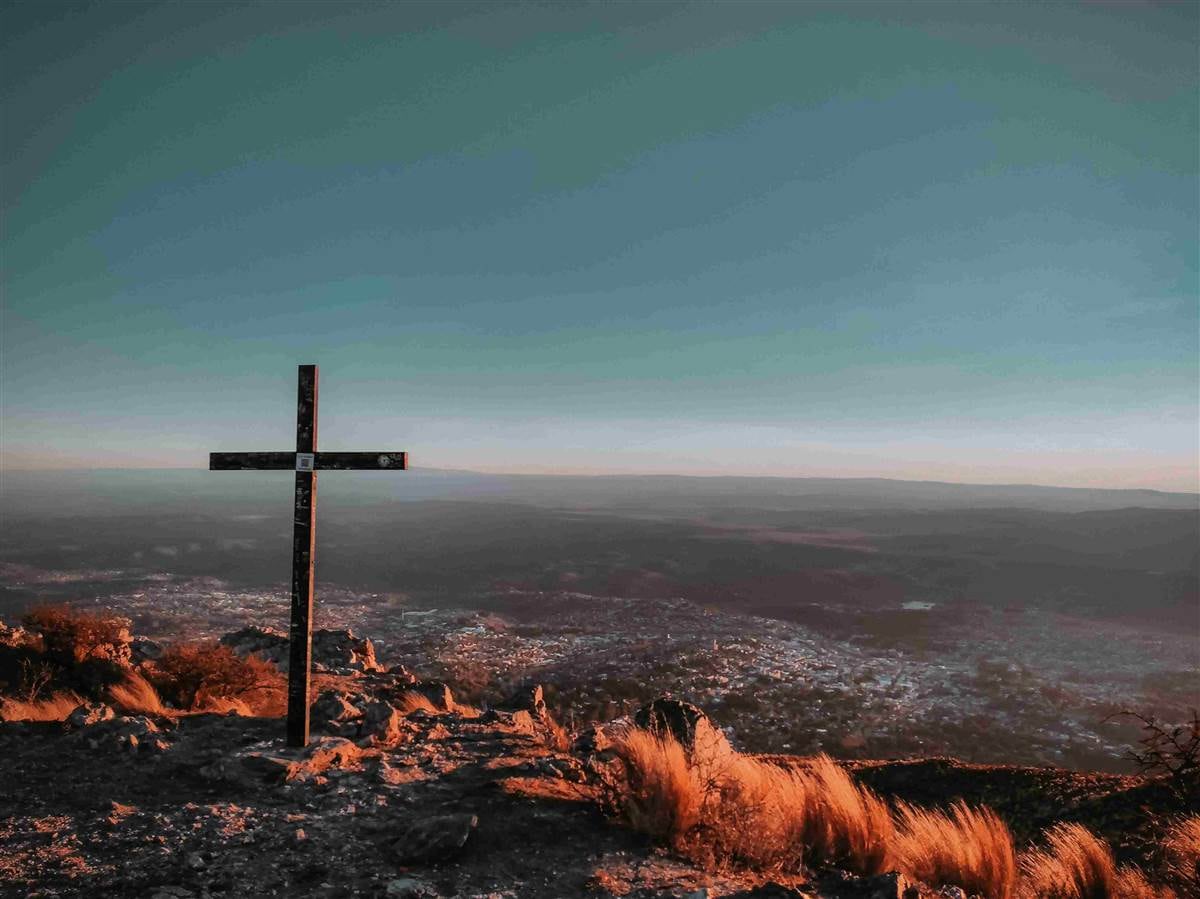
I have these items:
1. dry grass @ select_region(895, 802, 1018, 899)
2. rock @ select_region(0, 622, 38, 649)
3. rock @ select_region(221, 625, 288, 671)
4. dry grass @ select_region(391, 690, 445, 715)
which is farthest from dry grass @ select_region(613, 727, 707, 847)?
rock @ select_region(0, 622, 38, 649)

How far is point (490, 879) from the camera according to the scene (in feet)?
14.4

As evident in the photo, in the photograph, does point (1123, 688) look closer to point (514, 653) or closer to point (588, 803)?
point (514, 653)

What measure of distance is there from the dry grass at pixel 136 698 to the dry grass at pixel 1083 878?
982 cm

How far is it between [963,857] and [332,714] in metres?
6.93

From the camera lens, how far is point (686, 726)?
731cm

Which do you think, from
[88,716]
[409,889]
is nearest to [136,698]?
[88,716]

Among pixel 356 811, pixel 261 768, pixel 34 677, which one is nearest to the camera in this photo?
pixel 356 811

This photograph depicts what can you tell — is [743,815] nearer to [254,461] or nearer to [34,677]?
[254,461]

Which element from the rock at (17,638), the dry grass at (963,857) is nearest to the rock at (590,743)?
the dry grass at (963,857)

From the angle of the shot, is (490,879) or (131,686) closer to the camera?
(490,879)

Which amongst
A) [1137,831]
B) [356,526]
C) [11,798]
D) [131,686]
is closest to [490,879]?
[11,798]

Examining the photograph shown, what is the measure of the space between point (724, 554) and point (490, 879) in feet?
278

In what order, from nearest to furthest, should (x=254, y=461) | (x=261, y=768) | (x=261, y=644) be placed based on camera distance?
(x=261, y=768), (x=254, y=461), (x=261, y=644)

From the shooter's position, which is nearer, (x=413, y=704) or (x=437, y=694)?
(x=413, y=704)
